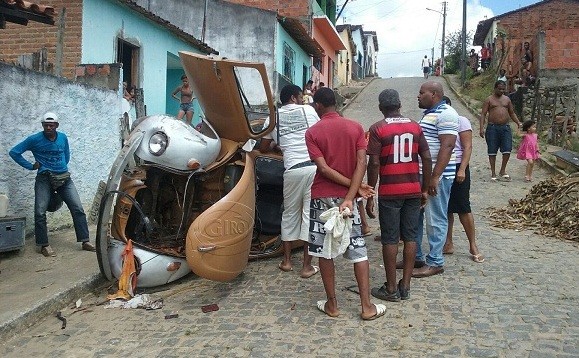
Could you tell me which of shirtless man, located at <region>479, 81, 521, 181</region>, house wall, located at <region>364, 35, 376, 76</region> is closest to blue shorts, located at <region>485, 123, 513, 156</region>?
shirtless man, located at <region>479, 81, 521, 181</region>

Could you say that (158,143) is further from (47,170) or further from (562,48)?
(562,48)

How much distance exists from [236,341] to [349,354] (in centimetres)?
85

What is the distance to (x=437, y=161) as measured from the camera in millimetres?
4863

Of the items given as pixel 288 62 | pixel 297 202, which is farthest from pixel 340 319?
pixel 288 62

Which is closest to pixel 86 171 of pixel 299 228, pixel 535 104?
pixel 299 228

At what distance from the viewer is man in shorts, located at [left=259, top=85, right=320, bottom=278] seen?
512cm

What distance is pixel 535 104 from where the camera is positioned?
1600cm

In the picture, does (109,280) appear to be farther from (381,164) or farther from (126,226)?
(381,164)

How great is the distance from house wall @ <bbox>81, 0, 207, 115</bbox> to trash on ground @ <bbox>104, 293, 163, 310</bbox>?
5162mm

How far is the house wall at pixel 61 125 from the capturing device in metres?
6.33

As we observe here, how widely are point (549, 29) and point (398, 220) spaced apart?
78.0 ft

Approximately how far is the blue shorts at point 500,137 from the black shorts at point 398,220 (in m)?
5.94

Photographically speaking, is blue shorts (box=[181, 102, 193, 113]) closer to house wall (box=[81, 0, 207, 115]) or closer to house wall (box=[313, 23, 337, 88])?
house wall (box=[81, 0, 207, 115])

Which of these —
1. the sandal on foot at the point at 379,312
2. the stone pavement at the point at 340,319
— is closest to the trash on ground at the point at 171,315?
the stone pavement at the point at 340,319
